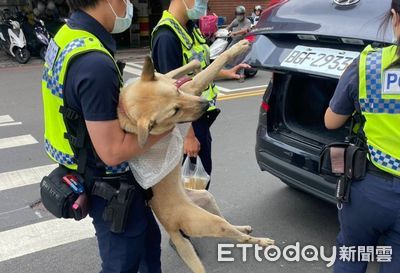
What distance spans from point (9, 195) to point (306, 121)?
286 centimetres

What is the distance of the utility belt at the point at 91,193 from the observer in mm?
1813

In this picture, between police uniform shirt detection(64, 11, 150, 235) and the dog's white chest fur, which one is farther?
the dog's white chest fur

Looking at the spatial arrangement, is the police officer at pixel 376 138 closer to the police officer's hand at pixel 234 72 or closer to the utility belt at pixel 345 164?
the utility belt at pixel 345 164

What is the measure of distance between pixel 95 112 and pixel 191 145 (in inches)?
55.0

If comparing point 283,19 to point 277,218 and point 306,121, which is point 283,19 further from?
point 277,218

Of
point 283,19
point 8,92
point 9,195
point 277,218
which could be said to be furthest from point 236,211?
point 8,92

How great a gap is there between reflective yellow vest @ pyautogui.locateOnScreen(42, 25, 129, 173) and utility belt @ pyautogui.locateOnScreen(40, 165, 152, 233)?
0.05m

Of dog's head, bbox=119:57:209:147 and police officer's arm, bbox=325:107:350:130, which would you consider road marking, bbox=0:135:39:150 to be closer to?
dog's head, bbox=119:57:209:147

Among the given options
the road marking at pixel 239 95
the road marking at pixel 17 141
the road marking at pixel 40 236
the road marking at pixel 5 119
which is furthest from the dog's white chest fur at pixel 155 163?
the road marking at pixel 239 95

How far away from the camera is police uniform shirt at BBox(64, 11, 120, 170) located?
161 cm

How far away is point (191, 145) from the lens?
297 centimetres

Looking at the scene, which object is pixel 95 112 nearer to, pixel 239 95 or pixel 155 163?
pixel 155 163

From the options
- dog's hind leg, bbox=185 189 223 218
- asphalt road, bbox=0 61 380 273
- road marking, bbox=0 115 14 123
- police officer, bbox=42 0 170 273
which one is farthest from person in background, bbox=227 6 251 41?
police officer, bbox=42 0 170 273

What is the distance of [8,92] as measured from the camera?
8.52 metres
